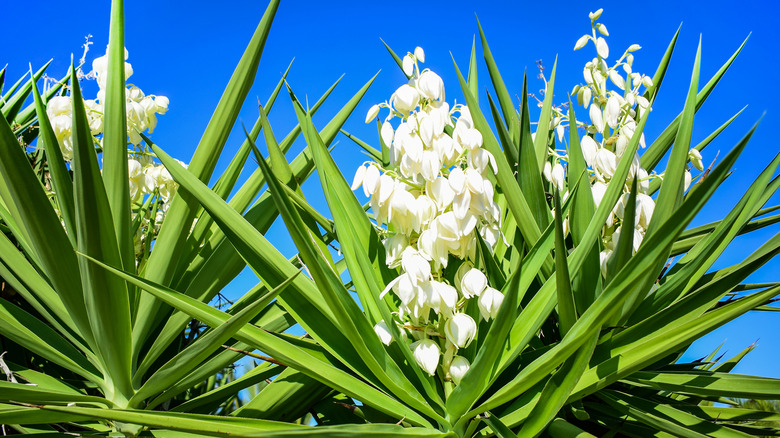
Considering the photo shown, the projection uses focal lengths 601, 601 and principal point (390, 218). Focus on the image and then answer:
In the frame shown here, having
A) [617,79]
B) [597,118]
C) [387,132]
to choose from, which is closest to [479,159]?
[387,132]

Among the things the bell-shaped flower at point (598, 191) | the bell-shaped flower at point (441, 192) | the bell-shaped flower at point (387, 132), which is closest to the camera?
the bell-shaped flower at point (441, 192)

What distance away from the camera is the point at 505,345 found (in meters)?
1.12

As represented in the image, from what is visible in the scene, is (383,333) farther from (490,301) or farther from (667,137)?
(667,137)

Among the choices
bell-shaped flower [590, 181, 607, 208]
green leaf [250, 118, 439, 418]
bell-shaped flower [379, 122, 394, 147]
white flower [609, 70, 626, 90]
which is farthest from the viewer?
white flower [609, 70, 626, 90]

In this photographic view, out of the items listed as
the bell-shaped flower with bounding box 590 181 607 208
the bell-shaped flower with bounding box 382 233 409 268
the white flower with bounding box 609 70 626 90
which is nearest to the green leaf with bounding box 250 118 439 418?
the bell-shaped flower with bounding box 382 233 409 268

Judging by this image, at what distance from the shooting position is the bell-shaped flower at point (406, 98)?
1.15 metres

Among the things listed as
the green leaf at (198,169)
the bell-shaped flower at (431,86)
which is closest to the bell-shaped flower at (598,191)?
the bell-shaped flower at (431,86)

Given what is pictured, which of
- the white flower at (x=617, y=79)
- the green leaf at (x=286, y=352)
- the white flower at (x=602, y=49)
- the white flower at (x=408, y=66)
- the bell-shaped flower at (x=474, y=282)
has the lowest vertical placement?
the green leaf at (x=286, y=352)

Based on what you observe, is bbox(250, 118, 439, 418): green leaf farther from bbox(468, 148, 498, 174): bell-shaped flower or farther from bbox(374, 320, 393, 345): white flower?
bbox(468, 148, 498, 174): bell-shaped flower

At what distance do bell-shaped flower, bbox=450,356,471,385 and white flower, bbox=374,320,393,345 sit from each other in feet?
0.40

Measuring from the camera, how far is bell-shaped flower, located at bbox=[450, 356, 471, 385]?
1.07 m

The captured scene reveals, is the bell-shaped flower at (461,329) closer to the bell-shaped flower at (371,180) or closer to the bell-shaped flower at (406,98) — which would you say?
the bell-shaped flower at (371,180)

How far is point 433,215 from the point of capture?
3.55 feet

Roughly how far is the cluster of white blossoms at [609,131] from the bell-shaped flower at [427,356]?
474 millimetres
